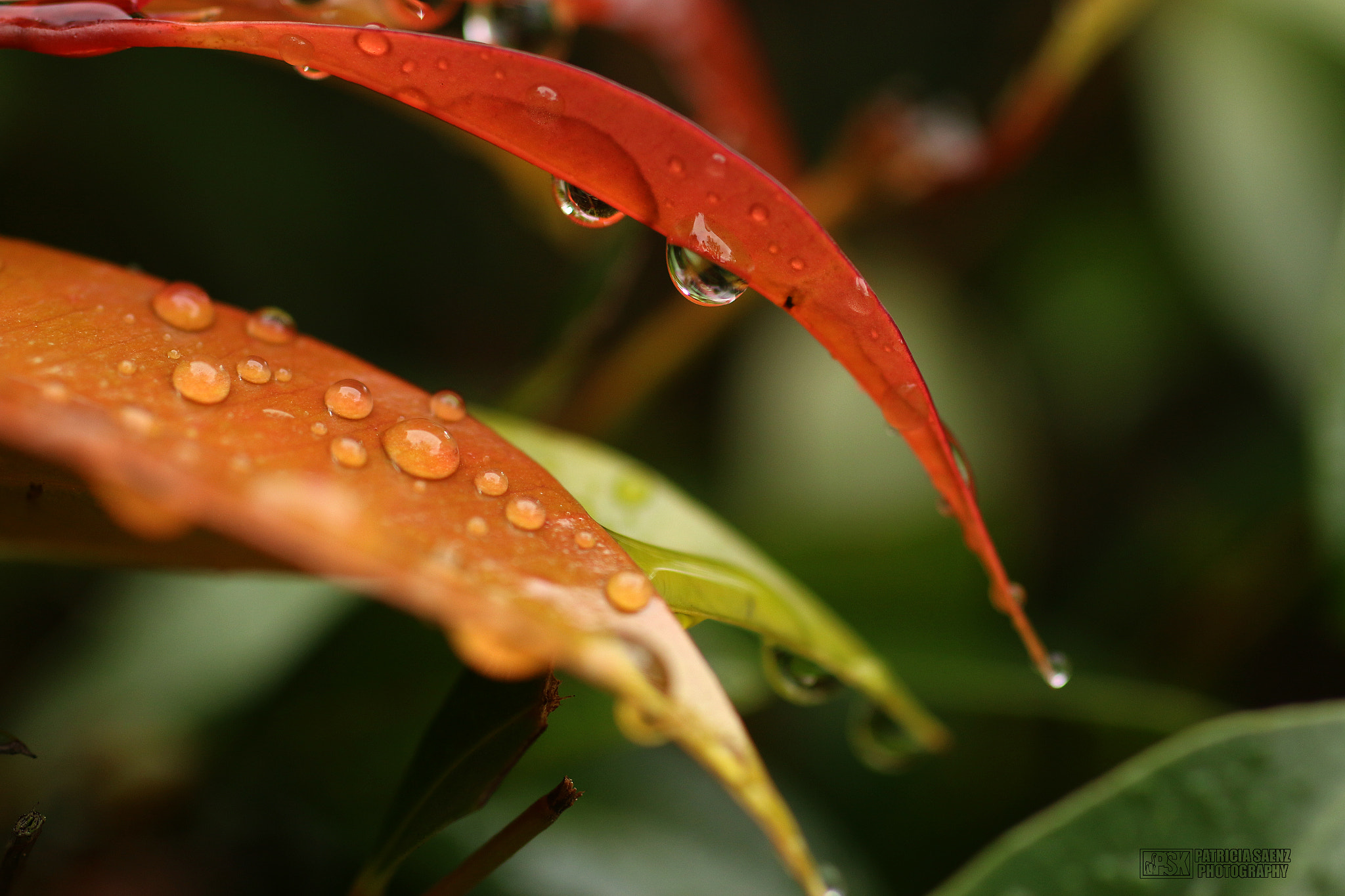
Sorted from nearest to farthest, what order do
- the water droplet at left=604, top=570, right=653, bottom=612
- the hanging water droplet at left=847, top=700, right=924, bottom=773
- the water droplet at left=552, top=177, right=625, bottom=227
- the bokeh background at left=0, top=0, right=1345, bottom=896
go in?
the water droplet at left=604, top=570, right=653, bottom=612
the water droplet at left=552, top=177, right=625, bottom=227
the hanging water droplet at left=847, top=700, right=924, bottom=773
the bokeh background at left=0, top=0, right=1345, bottom=896

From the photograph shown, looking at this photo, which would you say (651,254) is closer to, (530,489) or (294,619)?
(294,619)

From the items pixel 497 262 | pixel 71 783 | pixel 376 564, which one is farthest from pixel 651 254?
pixel 376 564

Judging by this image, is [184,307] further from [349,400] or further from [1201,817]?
[1201,817]

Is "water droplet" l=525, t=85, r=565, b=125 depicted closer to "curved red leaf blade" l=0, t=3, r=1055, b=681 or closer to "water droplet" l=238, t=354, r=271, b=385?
"curved red leaf blade" l=0, t=3, r=1055, b=681

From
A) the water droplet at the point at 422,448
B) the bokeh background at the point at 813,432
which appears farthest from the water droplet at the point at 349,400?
the bokeh background at the point at 813,432

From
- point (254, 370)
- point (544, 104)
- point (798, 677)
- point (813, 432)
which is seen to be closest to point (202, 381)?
point (254, 370)

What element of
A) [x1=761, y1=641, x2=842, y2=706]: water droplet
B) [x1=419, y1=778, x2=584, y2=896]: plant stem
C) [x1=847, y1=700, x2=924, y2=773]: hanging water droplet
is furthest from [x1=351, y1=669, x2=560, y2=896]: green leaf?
[x1=847, y1=700, x2=924, y2=773]: hanging water droplet
